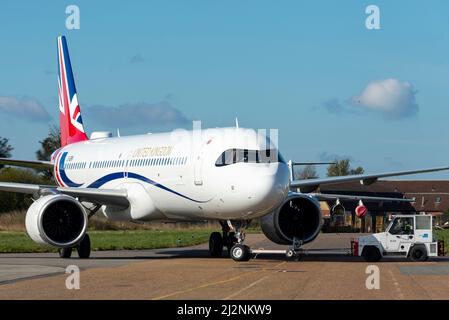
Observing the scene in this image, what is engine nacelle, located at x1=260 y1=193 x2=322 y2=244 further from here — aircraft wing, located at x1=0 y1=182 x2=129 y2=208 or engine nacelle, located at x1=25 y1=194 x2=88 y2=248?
Answer: engine nacelle, located at x1=25 y1=194 x2=88 y2=248

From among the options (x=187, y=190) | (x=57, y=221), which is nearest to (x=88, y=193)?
(x=57, y=221)

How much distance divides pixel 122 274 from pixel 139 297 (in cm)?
620

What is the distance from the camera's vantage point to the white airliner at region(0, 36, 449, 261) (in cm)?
2823

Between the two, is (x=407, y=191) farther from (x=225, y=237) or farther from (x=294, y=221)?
(x=294, y=221)

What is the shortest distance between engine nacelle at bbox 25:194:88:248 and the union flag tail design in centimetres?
1073

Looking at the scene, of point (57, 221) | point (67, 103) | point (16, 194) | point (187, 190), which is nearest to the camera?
point (187, 190)

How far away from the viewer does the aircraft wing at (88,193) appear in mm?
32281

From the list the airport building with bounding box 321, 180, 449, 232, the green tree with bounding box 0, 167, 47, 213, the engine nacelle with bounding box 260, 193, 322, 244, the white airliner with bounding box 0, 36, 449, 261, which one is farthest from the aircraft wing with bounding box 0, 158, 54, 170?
the airport building with bounding box 321, 180, 449, 232

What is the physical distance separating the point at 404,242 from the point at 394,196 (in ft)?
306

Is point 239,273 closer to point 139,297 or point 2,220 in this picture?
point 139,297

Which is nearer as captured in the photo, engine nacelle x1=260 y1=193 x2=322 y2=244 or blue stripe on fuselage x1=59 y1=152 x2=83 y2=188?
engine nacelle x1=260 y1=193 x2=322 y2=244

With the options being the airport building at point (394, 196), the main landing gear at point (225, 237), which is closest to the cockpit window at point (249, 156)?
the main landing gear at point (225, 237)

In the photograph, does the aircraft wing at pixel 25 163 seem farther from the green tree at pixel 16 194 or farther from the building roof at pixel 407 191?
the building roof at pixel 407 191

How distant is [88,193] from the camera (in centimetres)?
3219
